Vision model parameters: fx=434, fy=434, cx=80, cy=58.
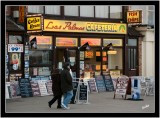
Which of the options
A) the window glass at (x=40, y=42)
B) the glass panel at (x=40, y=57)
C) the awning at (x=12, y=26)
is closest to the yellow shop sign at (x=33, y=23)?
the awning at (x=12, y=26)

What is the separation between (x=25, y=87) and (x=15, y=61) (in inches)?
96.2

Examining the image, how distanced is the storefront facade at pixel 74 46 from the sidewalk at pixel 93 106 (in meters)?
3.61

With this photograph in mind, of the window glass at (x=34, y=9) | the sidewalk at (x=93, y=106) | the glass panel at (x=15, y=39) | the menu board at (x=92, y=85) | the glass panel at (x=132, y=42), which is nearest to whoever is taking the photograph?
the sidewalk at (x=93, y=106)

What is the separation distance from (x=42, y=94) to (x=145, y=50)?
10.2 metres

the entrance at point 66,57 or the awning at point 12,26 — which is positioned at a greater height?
the awning at point 12,26

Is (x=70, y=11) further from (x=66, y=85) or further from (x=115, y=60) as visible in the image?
(x=66, y=85)

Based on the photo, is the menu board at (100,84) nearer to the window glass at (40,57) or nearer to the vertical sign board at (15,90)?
the window glass at (40,57)

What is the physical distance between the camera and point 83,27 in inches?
1009

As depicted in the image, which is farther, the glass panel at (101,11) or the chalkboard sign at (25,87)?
the glass panel at (101,11)

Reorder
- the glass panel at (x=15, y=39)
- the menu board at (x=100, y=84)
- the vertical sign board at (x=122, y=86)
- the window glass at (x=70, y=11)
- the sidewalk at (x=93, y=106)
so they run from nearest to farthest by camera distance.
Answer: the sidewalk at (x=93, y=106), the vertical sign board at (x=122, y=86), the glass panel at (x=15, y=39), the menu board at (x=100, y=84), the window glass at (x=70, y=11)

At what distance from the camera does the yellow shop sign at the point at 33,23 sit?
71.6ft

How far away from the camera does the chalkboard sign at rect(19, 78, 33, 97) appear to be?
2085cm

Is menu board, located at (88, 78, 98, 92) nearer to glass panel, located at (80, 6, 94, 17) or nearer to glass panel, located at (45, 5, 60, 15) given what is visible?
glass panel, located at (45, 5, 60, 15)

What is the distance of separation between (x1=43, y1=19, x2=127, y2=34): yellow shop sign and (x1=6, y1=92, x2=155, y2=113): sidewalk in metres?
4.89
